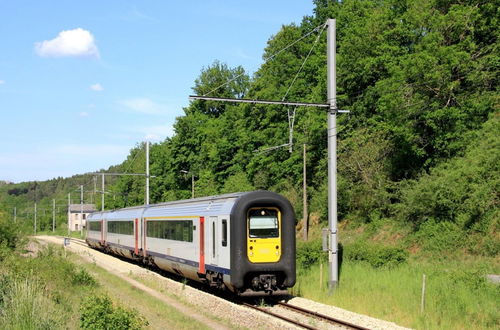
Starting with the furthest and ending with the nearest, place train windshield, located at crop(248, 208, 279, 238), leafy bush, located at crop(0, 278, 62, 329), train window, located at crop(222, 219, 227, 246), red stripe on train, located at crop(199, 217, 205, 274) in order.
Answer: red stripe on train, located at crop(199, 217, 205, 274) → train window, located at crop(222, 219, 227, 246) → train windshield, located at crop(248, 208, 279, 238) → leafy bush, located at crop(0, 278, 62, 329)

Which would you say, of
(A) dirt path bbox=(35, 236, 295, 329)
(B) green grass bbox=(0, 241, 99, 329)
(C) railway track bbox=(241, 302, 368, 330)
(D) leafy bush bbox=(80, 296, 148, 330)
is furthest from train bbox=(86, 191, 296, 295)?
(D) leafy bush bbox=(80, 296, 148, 330)

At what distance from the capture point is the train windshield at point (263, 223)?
18375 mm

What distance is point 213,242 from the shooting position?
19.5 meters

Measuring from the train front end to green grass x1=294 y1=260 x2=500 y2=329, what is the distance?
158 cm

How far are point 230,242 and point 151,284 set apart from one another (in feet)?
25.1

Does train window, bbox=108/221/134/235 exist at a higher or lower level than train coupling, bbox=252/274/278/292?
higher

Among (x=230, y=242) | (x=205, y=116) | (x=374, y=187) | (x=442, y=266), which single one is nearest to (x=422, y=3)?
(x=374, y=187)

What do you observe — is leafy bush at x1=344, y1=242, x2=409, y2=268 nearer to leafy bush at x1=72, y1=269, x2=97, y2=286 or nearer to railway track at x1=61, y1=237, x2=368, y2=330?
railway track at x1=61, y1=237, x2=368, y2=330

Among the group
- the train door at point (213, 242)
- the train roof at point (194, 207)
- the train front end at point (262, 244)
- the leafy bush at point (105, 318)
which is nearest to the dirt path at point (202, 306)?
the train front end at point (262, 244)

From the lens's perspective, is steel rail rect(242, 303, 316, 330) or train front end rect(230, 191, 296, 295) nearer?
steel rail rect(242, 303, 316, 330)

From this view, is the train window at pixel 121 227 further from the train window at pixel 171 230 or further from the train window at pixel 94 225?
the train window at pixel 94 225

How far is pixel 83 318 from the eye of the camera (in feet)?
42.9

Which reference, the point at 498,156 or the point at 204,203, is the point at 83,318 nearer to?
the point at 204,203

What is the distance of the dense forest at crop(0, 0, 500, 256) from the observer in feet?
91.1
